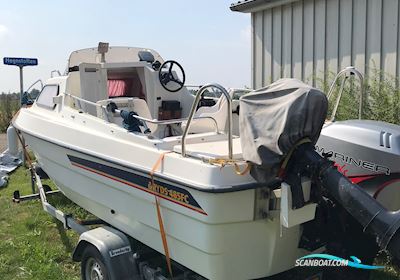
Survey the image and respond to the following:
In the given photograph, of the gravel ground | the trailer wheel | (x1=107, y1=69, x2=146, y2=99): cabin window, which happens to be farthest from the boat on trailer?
the gravel ground

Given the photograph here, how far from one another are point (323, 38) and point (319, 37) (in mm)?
88

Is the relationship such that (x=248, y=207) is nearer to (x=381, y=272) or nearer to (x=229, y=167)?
(x=229, y=167)

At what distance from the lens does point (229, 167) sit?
9.16 ft

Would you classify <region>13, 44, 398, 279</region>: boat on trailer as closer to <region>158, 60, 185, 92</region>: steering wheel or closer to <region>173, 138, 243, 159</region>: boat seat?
<region>173, 138, 243, 159</region>: boat seat

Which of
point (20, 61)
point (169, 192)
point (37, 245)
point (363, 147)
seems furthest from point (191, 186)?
point (20, 61)

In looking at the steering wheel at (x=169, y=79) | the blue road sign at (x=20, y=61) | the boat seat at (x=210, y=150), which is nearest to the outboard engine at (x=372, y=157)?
the boat seat at (x=210, y=150)

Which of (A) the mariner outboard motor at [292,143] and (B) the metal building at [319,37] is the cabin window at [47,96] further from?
(B) the metal building at [319,37]

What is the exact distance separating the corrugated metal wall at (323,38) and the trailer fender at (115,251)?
4263 millimetres

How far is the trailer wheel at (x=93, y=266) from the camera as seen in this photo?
3.49 m

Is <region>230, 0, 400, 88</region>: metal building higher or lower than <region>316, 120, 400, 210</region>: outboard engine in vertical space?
higher

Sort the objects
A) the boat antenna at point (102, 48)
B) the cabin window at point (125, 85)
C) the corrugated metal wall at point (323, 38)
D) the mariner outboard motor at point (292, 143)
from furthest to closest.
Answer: the corrugated metal wall at point (323, 38), the cabin window at point (125, 85), the boat antenna at point (102, 48), the mariner outboard motor at point (292, 143)

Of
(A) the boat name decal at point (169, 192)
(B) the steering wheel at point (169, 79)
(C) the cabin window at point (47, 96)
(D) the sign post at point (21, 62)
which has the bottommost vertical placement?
(A) the boat name decal at point (169, 192)

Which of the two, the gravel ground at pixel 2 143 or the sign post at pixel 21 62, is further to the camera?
the gravel ground at pixel 2 143

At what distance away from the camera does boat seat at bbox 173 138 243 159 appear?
2.99m
